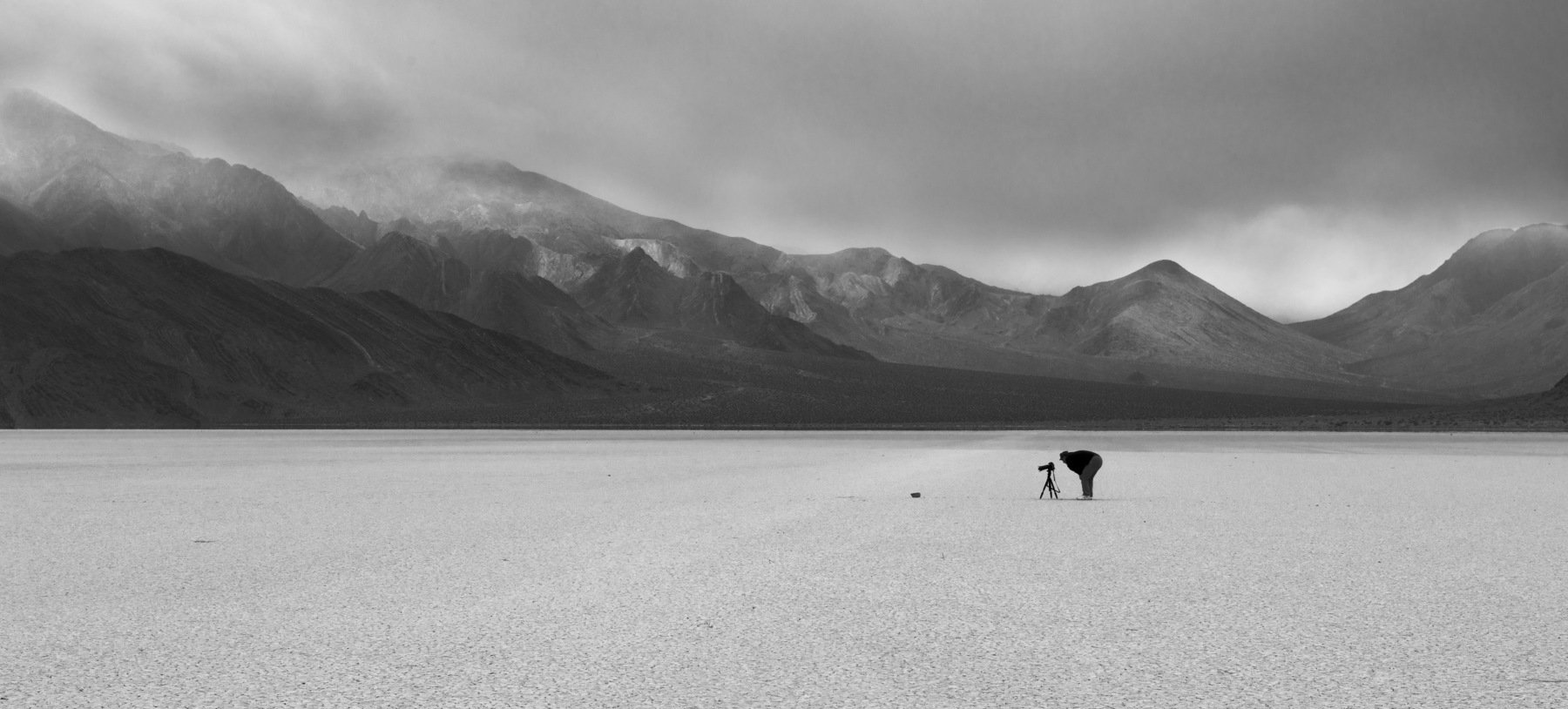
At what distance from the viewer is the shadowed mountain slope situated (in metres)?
127

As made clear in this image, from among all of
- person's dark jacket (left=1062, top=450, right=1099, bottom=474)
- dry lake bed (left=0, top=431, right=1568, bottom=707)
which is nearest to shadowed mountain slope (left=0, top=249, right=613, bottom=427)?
dry lake bed (left=0, top=431, right=1568, bottom=707)

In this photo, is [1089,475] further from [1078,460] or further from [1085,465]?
[1078,460]

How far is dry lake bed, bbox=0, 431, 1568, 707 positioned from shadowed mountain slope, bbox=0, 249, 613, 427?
121 metres

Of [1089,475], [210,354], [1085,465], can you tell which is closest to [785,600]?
[1089,475]

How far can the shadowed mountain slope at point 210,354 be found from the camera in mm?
127375

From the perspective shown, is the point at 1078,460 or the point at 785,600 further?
the point at 1078,460

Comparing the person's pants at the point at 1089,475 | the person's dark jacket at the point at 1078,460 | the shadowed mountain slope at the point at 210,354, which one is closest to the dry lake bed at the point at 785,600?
the person's pants at the point at 1089,475

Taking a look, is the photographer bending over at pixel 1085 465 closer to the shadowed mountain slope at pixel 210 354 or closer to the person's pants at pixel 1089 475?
the person's pants at pixel 1089 475

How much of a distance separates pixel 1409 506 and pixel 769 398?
14896 cm

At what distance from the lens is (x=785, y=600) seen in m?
10.4

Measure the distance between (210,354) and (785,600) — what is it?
160 meters

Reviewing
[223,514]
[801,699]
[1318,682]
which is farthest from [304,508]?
[1318,682]

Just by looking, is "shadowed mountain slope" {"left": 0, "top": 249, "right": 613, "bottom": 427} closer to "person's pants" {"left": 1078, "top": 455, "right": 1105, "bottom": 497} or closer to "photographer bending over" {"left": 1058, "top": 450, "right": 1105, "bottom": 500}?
"photographer bending over" {"left": 1058, "top": 450, "right": 1105, "bottom": 500}

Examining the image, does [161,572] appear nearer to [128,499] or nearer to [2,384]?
[128,499]
